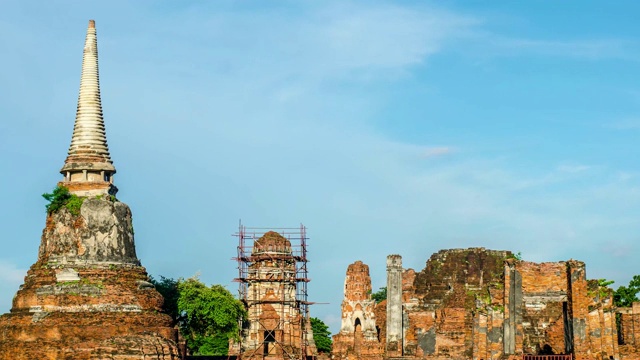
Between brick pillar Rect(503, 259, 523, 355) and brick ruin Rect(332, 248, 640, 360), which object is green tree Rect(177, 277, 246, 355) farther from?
brick pillar Rect(503, 259, 523, 355)

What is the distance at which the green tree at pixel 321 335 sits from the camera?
62.3m

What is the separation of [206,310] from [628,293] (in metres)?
15.8

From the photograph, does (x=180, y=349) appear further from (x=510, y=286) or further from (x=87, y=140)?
(x=510, y=286)

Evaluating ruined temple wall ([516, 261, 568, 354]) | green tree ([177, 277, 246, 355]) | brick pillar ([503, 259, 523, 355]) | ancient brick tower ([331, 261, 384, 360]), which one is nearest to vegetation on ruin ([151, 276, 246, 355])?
green tree ([177, 277, 246, 355])

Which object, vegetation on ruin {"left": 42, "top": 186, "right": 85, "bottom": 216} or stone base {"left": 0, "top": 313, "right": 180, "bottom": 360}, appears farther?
vegetation on ruin {"left": 42, "top": 186, "right": 85, "bottom": 216}

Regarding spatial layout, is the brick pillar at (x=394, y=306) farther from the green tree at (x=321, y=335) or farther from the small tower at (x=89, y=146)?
the green tree at (x=321, y=335)

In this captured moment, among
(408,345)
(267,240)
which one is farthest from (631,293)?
(267,240)

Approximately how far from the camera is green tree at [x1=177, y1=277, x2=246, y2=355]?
46688 mm

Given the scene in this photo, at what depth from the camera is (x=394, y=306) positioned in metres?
38.2

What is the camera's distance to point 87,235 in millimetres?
37406

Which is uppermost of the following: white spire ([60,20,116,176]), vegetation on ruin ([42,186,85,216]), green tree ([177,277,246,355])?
white spire ([60,20,116,176])

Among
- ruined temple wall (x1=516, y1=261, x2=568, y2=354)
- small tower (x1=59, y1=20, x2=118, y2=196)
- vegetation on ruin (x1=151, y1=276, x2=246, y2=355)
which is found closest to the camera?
ruined temple wall (x1=516, y1=261, x2=568, y2=354)

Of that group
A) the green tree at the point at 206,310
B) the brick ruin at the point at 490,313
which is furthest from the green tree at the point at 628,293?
the green tree at the point at 206,310

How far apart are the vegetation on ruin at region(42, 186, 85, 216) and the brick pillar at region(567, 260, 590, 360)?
16332mm
